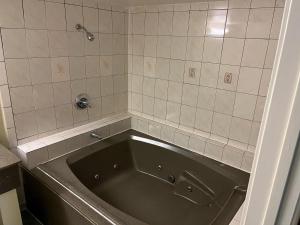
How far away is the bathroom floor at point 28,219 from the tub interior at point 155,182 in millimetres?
410

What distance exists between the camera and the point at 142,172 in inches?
82.6

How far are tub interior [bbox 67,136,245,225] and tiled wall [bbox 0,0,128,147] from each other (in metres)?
0.40

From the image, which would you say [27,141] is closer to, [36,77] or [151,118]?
[36,77]

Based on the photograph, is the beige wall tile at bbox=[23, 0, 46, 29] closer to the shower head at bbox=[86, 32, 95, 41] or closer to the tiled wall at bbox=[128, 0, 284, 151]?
the shower head at bbox=[86, 32, 95, 41]

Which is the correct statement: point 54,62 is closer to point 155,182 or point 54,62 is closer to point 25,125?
point 25,125

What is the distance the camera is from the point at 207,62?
5.48ft

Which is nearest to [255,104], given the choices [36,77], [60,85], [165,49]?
[165,49]

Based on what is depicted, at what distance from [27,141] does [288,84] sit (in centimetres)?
170

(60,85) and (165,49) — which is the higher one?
(165,49)

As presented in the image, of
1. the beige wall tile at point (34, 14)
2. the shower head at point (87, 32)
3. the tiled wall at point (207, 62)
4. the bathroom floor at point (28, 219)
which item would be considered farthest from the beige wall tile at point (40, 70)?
the bathroom floor at point (28, 219)

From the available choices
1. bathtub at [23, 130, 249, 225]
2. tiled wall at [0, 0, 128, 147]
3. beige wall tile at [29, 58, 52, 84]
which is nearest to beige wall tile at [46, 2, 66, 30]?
tiled wall at [0, 0, 128, 147]

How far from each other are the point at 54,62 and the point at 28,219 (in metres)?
1.17

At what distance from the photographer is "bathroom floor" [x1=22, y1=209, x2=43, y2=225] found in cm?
155

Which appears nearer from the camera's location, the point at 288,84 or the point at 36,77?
the point at 288,84
